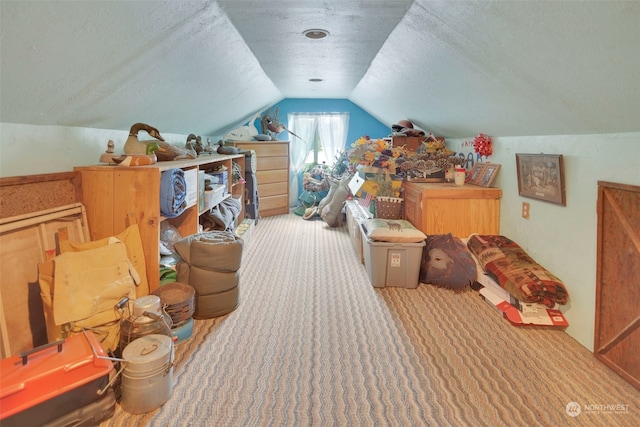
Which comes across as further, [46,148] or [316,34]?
[316,34]

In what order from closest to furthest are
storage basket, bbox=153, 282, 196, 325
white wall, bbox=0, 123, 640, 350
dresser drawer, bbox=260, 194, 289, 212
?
1. white wall, bbox=0, 123, 640, 350
2. storage basket, bbox=153, 282, 196, 325
3. dresser drawer, bbox=260, 194, 289, 212

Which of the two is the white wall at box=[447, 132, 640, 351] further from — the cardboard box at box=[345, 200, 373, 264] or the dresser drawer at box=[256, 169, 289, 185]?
the dresser drawer at box=[256, 169, 289, 185]

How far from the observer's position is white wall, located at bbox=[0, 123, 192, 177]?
67.0 inches

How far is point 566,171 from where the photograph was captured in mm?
2215

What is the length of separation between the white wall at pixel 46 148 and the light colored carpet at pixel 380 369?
1.22 m

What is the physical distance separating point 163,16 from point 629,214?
96.7 inches

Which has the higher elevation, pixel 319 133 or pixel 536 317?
pixel 319 133

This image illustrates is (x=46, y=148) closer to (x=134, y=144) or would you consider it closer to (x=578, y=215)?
(x=134, y=144)

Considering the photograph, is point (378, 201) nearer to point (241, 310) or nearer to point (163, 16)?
point (241, 310)

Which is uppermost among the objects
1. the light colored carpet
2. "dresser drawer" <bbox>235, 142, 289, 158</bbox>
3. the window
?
the window

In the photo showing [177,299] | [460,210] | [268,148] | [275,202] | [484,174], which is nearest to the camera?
[177,299]

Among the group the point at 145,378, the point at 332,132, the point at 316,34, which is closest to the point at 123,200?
the point at 145,378

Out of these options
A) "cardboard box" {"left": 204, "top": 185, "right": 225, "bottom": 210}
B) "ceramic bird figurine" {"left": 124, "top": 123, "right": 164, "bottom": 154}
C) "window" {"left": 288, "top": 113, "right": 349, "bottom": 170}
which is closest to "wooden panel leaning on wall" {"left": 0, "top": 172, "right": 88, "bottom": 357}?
"ceramic bird figurine" {"left": 124, "top": 123, "right": 164, "bottom": 154}

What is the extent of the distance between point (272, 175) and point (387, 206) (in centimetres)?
262
